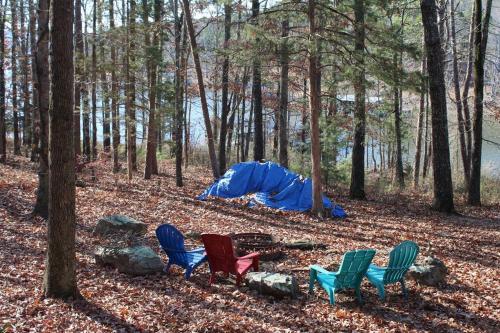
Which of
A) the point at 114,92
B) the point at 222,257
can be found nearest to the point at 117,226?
the point at 222,257

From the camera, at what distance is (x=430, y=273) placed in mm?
6770

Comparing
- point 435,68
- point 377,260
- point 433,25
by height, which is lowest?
point 377,260

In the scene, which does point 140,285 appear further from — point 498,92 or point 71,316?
point 498,92

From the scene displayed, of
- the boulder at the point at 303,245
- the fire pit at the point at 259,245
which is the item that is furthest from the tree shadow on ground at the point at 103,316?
the boulder at the point at 303,245

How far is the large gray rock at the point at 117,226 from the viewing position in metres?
8.92

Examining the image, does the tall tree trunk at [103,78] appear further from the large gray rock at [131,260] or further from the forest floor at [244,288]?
the large gray rock at [131,260]

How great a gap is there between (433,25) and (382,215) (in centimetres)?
514

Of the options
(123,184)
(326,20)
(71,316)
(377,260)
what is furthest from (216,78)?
(71,316)

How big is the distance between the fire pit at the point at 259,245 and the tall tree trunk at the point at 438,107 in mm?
6323

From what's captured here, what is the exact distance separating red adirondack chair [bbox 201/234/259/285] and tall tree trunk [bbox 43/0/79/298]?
190cm

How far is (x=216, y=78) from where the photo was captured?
25.3m

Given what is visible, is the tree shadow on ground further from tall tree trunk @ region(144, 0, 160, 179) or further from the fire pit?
tall tree trunk @ region(144, 0, 160, 179)

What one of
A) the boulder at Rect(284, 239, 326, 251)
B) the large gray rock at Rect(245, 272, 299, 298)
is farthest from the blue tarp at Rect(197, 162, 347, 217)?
the large gray rock at Rect(245, 272, 299, 298)

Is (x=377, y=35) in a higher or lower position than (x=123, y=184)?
higher
